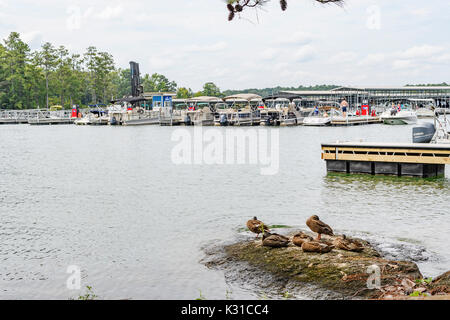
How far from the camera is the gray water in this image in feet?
32.3

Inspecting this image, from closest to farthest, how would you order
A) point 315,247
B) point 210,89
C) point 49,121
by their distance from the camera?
point 315,247 < point 49,121 < point 210,89

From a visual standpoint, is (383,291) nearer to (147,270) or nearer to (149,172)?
(147,270)

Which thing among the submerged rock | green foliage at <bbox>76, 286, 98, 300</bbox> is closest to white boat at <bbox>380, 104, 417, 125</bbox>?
the submerged rock

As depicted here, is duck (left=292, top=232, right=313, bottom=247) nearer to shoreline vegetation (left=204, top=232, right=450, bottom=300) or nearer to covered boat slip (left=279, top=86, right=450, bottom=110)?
shoreline vegetation (left=204, top=232, right=450, bottom=300)

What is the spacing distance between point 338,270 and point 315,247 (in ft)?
2.57

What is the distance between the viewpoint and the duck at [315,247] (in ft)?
31.0

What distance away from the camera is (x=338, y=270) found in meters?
8.76

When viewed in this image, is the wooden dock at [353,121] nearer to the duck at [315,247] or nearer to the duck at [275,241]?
the duck at [275,241]

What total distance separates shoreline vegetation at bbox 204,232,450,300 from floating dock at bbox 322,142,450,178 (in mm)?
10896

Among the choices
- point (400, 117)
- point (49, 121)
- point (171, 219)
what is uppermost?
point (400, 117)

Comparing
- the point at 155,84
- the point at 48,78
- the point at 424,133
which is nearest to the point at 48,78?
the point at 48,78

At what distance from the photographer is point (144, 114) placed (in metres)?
83.1

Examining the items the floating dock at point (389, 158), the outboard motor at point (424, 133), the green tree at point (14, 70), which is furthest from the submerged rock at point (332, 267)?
the green tree at point (14, 70)

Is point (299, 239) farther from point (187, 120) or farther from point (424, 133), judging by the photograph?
point (187, 120)
